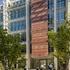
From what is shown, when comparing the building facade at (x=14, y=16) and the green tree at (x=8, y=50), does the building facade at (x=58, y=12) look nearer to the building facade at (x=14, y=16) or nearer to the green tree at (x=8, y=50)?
the building facade at (x=14, y=16)

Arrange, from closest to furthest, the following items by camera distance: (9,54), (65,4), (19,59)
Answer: (9,54) → (19,59) → (65,4)

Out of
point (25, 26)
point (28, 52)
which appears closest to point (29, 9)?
point (25, 26)

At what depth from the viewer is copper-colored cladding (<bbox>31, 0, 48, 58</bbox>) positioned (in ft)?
177

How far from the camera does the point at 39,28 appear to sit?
5472 centimetres

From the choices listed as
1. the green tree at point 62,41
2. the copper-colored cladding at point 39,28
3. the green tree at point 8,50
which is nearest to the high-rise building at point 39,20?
the copper-colored cladding at point 39,28

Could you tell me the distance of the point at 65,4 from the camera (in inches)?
2063

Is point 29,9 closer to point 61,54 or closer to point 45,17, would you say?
point 45,17

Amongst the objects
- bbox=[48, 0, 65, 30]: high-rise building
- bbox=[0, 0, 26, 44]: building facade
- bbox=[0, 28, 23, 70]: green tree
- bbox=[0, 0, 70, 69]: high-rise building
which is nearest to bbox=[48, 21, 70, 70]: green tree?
bbox=[0, 28, 23, 70]: green tree

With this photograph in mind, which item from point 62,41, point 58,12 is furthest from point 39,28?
point 62,41

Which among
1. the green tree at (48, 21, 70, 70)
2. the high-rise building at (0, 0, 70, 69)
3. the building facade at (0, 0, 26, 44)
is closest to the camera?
the green tree at (48, 21, 70, 70)

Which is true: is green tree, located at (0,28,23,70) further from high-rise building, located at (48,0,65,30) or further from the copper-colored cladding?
the copper-colored cladding

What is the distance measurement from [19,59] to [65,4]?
20.2 meters

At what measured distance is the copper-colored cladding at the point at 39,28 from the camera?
53.8 metres

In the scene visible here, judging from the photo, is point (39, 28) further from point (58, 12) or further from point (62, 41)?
point (62, 41)
